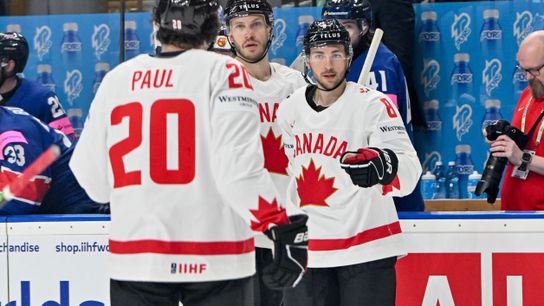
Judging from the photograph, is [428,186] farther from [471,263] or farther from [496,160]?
[471,263]

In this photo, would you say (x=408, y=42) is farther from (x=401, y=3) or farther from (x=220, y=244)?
(x=220, y=244)

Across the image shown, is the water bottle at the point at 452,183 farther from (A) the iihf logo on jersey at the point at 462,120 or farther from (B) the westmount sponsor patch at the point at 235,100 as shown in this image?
(B) the westmount sponsor patch at the point at 235,100

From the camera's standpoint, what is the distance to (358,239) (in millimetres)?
3510

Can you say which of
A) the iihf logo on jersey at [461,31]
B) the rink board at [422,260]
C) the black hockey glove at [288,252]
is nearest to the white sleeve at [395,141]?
the rink board at [422,260]

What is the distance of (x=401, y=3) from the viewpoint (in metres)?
5.38

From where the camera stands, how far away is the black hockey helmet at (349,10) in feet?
15.0

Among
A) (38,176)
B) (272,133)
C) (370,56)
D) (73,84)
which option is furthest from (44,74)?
(272,133)

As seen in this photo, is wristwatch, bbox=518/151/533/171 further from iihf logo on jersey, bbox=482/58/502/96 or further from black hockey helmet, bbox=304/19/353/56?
iihf logo on jersey, bbox=482/58/502/96

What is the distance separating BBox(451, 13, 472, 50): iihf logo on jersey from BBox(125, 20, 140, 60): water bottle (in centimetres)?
159

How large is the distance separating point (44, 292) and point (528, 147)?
1905mm

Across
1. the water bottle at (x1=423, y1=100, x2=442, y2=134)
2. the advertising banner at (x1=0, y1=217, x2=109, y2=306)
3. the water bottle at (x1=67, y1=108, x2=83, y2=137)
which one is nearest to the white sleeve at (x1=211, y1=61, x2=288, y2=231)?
the advertising banner at (x1=0, y1=217, x2=109, y2=306)

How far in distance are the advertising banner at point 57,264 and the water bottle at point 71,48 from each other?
173 centimetres

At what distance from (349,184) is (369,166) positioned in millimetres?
241

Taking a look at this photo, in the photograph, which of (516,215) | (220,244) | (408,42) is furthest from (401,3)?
(220,244)
